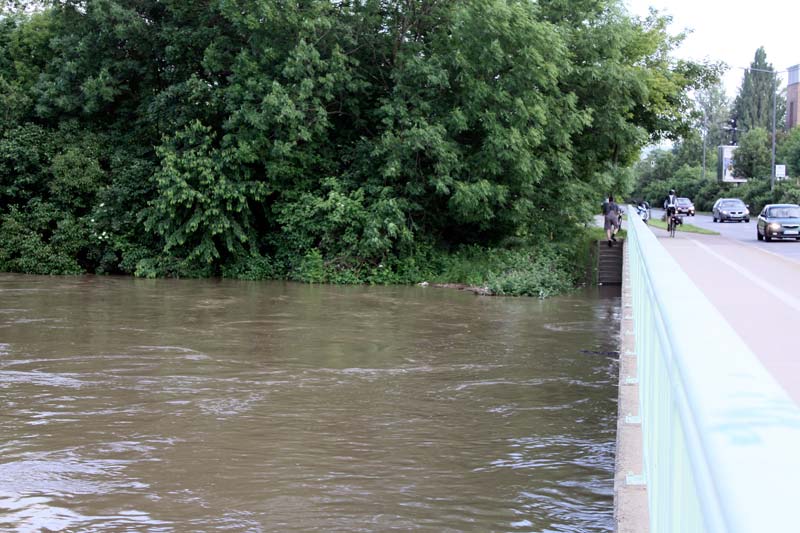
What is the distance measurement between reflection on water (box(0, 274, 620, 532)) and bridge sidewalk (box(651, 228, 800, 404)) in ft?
6.60

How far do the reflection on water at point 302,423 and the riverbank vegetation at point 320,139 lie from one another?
985 cm

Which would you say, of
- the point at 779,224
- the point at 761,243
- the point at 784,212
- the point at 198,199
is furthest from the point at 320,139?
the point at 784,212

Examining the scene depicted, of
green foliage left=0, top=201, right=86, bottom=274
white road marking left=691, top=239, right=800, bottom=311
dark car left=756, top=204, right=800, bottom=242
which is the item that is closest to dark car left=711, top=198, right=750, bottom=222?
dark car left=756, top=204, right=800, bottom=242

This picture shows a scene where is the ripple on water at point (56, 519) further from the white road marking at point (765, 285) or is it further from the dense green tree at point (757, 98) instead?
the dense green tree at point (757, 98)

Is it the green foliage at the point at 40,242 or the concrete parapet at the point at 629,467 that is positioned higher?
the green foliage at the point at 40,242

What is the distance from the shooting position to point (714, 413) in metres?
1.26

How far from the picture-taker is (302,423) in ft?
36.5

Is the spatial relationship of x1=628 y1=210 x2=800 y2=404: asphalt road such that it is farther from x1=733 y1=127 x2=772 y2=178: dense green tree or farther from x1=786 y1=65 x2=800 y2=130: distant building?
x1=786 y1=65 x2=800 y2=130: distant building

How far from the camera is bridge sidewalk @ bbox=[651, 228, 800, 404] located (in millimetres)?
10469

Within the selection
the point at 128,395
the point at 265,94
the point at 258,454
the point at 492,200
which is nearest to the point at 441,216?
the point at 492,200

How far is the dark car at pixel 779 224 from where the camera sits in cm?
3769

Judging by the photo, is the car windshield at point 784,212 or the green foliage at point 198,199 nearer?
the green foliage at point 198,199

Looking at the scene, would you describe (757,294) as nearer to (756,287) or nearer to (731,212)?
(756,287)

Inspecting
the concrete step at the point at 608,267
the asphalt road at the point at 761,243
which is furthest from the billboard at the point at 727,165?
the concrete step at the point at 608,267
